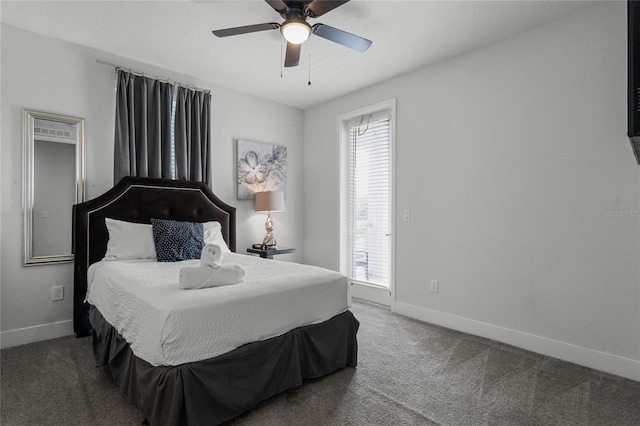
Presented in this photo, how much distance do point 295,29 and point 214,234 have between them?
215 cm

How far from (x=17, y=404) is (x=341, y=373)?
1.95 m

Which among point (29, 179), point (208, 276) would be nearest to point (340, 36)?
point (208, 276)

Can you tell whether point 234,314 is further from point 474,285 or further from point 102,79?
point 102,79

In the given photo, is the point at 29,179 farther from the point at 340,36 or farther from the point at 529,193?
the point at 529,193

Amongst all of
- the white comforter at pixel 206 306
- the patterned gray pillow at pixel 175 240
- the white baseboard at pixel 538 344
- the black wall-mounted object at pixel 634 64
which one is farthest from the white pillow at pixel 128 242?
the black wall-mounted object at pixel 634 64

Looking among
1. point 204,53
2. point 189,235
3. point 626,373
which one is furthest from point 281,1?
point 626,373

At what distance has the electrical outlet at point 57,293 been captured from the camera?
3092 millimetres

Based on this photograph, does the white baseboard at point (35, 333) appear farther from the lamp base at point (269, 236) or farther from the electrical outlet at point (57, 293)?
the lamp base at point (269, 236)

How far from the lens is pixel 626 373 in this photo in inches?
94.3

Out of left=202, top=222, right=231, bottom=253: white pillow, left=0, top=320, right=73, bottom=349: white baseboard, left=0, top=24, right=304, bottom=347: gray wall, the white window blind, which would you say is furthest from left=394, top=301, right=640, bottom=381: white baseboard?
left=0, top=24, right=304, bottom=347: gray wall

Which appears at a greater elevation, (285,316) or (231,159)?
(231,159)

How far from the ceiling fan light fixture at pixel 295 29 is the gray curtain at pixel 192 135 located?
73.9 inches

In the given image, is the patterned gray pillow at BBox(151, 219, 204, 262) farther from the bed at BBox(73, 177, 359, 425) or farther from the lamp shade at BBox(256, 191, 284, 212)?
the lamp shade at BBox(256, 191, 284, 212)

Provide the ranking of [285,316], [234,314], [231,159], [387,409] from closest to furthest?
1. [234,314]
2. [387,409]
3. [285,316]
4. [231,159]
